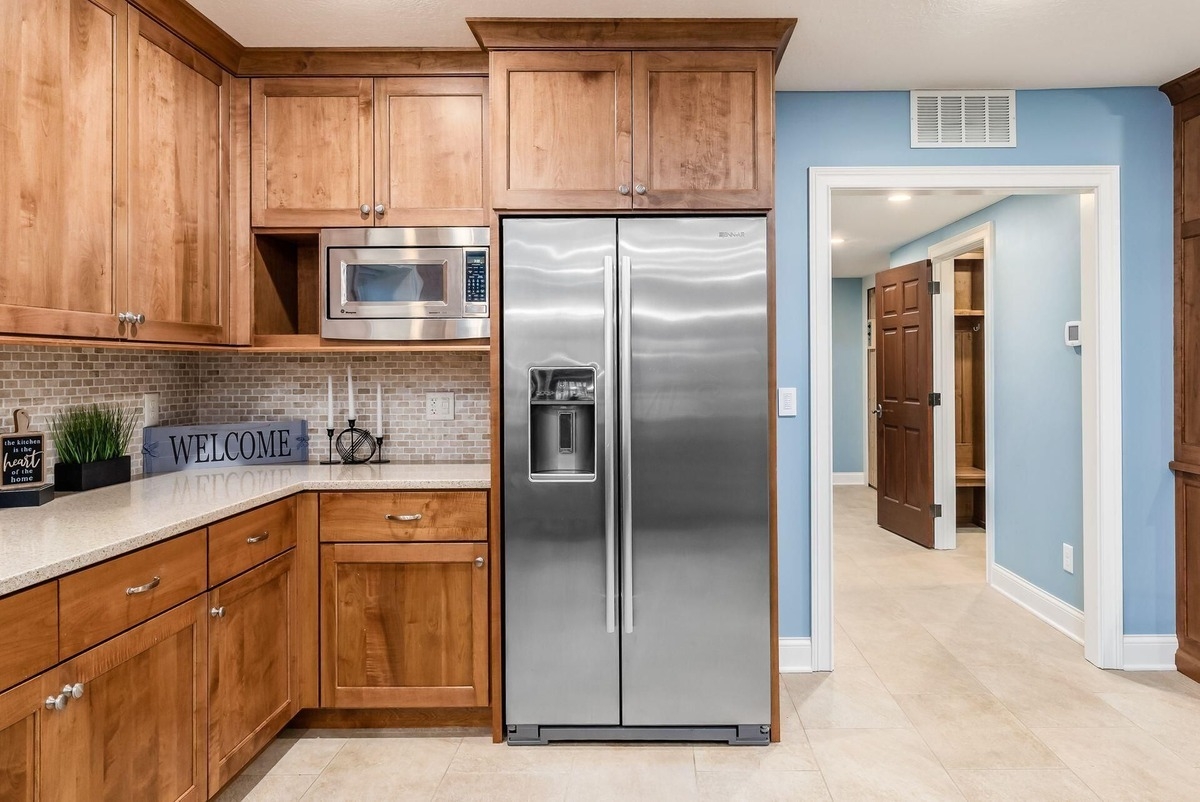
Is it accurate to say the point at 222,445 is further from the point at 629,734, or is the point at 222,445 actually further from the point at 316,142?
the point at 629,734

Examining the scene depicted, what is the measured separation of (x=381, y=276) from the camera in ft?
8.20

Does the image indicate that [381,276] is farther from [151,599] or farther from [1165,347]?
[1165,347]

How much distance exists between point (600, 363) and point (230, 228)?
147cm

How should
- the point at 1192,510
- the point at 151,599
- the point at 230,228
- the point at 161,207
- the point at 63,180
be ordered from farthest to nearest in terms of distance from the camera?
the point at 1192,510
the point at 230,228
the point at 161,207
the point at 63,180
the point at 151,599

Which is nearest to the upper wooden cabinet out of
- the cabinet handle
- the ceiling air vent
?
the cabinet handle

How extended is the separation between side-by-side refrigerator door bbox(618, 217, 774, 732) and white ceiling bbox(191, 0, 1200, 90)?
0.74 metres

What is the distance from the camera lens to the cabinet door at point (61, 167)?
1.65 m

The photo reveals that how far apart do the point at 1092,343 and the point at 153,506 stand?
3516 millimetres

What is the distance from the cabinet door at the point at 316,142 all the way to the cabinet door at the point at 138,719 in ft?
4.85

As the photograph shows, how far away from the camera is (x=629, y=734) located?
2.29m

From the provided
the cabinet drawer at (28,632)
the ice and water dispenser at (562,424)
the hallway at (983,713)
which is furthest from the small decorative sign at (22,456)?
the hallway at (983,713)

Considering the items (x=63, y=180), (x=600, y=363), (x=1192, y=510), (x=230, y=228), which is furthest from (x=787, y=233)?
(x=63, y=180)

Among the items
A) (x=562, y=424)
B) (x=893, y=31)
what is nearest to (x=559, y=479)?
(x=562, y=424)

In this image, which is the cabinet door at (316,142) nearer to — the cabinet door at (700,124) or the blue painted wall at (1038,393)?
the cabinet door at (700,124)
